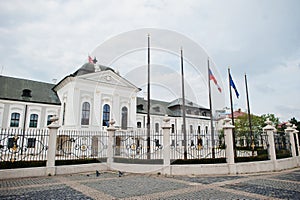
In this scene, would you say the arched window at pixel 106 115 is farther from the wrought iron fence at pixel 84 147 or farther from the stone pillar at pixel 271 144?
the stone pillar at pixel 271 144

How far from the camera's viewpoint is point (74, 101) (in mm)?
22812

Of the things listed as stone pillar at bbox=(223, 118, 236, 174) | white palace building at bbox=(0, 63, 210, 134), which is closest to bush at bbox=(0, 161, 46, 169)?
stone pillar at bbox=(223, 118, 236, 174)

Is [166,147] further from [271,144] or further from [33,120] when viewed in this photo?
[33,120]

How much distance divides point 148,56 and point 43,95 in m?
18.4

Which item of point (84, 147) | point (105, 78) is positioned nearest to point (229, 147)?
point (84, 147)

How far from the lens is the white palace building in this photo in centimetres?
2292

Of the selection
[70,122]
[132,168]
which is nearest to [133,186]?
[132,168]

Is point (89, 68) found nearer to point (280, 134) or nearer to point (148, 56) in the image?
point (148, 56)

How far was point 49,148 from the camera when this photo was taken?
9523mm

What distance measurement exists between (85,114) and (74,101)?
1.99 metres

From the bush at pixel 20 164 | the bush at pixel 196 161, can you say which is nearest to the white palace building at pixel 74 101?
the bush at pixel 196 161

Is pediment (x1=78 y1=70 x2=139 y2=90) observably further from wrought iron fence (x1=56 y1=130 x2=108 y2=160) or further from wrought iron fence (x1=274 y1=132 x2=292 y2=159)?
wrought iron fence (x1=274 y1=132 x2=292 y2=159)

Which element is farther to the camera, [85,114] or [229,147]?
[85,114]

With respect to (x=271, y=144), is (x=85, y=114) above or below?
above
